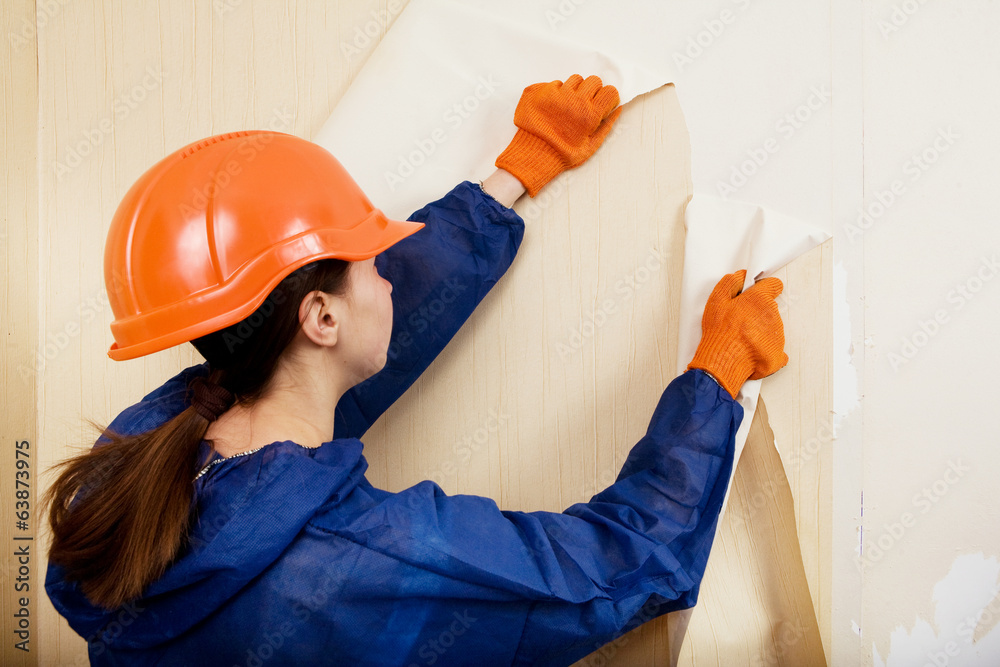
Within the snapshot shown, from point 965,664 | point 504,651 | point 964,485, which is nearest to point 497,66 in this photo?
point 504,651

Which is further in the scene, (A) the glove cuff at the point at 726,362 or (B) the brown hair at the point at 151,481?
(A) the glove cuff at the point at 726,362

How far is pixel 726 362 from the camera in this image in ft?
3.46

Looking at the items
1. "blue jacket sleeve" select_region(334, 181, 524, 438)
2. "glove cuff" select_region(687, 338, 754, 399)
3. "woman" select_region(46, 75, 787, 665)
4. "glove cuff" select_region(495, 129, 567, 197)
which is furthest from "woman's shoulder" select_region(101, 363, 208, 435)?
"glove cuff" select_region(687, 338, 754, 399)

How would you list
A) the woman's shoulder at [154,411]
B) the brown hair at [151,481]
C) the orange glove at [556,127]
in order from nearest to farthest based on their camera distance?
the brown hair at [151,481], the woman's shoulder at [154,411], the orange glove at [556,127]

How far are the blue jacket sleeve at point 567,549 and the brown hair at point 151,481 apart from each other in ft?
0.65

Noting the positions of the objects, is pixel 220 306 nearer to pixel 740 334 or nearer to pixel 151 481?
pixel 151 481

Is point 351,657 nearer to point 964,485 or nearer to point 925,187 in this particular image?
point 964,485

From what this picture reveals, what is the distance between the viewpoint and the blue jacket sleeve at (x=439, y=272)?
1167 millimetres

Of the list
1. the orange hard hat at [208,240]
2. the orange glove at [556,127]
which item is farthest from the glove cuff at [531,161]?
the orange hard hat at [208,240]

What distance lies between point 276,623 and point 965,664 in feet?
4.11

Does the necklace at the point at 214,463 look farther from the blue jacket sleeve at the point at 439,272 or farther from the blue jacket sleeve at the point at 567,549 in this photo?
the blue jacket sleeve at the point at 439,272

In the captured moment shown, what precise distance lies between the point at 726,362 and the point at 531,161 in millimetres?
524

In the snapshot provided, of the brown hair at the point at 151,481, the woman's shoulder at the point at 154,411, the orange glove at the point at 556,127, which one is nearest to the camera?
the brown hair at the point at 151,481

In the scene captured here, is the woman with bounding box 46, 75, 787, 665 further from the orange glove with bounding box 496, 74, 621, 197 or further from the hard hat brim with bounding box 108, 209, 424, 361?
the orange glove with bounding box 496, 74, 621, 197
